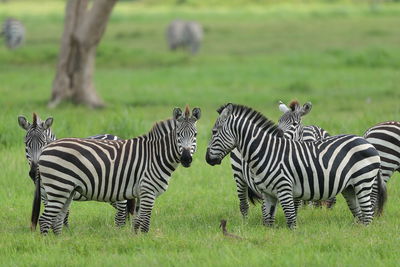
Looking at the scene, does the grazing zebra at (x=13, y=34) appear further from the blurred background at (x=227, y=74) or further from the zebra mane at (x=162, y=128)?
the zebra mane at (x=162, y=128)

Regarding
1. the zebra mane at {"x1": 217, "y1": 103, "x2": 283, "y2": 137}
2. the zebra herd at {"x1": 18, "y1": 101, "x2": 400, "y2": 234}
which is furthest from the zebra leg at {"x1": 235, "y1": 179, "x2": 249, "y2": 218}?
the zebra mane at {"x1": 217, "y1": 103, "x2": 283, "y2": 137}

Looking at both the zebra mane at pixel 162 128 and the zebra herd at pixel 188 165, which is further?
the zebra mane at pixel 162 128

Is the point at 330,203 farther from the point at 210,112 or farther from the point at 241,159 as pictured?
the point at 210,112

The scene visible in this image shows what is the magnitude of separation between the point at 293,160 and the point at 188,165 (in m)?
1.16

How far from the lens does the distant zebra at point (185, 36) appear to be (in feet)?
115

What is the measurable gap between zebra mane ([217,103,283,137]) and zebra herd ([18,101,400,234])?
1cm

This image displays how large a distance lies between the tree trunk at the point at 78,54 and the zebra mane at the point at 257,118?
1109 cm

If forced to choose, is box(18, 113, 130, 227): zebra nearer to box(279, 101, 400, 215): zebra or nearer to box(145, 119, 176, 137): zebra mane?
box(145, 119, 176, 137): zebra mane

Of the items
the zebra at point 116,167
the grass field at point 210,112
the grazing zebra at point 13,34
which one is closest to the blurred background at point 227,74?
the grass field at point 210,112

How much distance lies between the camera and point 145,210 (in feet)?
27.1

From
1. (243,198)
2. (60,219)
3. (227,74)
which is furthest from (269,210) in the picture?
(227,74)

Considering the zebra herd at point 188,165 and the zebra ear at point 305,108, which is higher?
the zebra ear at point 305,108

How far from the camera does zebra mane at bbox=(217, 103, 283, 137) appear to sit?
8727 mm

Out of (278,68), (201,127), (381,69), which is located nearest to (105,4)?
(201,127)
